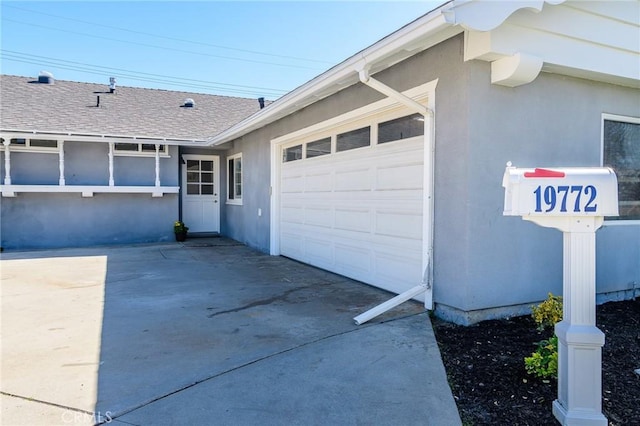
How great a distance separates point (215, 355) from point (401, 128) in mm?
3445

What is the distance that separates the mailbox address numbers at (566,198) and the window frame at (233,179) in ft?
29.9

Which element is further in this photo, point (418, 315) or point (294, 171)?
point (294, 171)

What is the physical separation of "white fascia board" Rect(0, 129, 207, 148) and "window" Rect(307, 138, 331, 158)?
4866 millimetres

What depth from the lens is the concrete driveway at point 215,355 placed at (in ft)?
7.99

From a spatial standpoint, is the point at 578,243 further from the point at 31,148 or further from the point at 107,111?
the point at 107,111

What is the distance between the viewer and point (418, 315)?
429cm

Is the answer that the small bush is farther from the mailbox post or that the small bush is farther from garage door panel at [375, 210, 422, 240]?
the mailbox post

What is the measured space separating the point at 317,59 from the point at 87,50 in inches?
464

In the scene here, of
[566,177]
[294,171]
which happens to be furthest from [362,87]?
[566,177]

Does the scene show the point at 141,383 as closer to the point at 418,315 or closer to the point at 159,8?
the point at 418,315

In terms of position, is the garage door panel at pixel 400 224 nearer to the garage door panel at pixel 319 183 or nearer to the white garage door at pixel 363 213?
the white garage door at pixel 363 213

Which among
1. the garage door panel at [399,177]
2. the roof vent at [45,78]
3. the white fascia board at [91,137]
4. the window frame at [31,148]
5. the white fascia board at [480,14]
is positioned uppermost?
the roof vent at [45,78]

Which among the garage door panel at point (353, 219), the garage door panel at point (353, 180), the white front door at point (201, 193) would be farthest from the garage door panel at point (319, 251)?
the white front door at point (201, 193)

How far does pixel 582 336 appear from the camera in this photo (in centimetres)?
218
